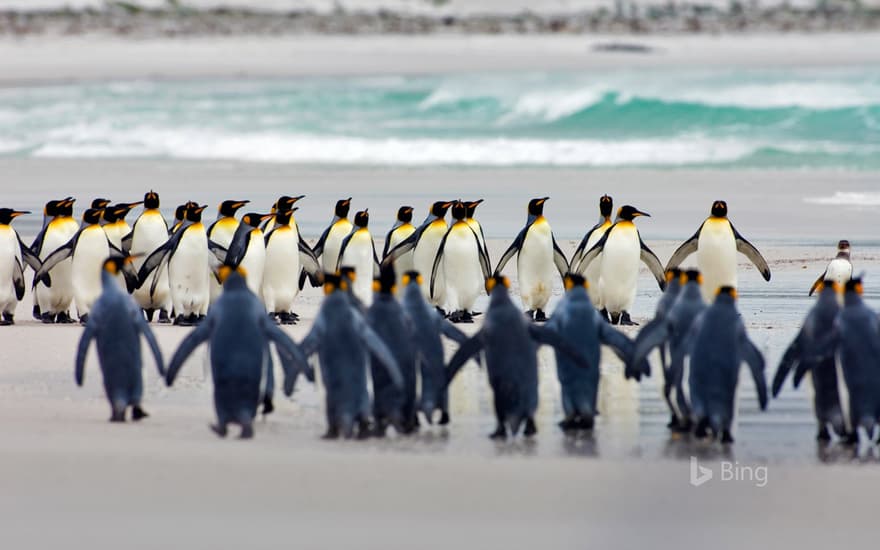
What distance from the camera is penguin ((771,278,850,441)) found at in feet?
23.0

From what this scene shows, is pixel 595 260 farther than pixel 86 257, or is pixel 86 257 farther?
pixel 595 260

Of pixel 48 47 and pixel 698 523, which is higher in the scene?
pixel 48 47

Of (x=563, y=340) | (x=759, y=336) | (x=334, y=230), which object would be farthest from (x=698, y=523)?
(x=334, y=230)

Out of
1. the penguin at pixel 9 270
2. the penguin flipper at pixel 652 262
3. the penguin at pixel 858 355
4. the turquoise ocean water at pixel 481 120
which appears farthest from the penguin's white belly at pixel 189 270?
the turquoise ocean water at pixel 481 120

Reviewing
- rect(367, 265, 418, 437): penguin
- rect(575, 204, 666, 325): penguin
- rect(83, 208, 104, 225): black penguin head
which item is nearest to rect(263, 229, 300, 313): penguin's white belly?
rect(83, 208, 104, 225): black penguin head

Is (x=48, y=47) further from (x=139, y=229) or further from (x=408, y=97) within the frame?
(x=139, y=229)

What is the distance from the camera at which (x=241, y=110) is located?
119 ft

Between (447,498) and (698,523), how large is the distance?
971 millimetres

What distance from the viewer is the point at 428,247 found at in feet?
36.6

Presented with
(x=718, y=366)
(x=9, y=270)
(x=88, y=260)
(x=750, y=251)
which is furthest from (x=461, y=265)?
(x=718, y=366)

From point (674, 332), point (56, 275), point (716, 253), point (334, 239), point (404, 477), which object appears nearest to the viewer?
point (404, 477)

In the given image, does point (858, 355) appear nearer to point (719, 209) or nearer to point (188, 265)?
point (719, 209)

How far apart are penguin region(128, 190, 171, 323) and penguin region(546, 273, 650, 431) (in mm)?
4082

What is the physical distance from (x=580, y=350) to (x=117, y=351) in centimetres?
213
